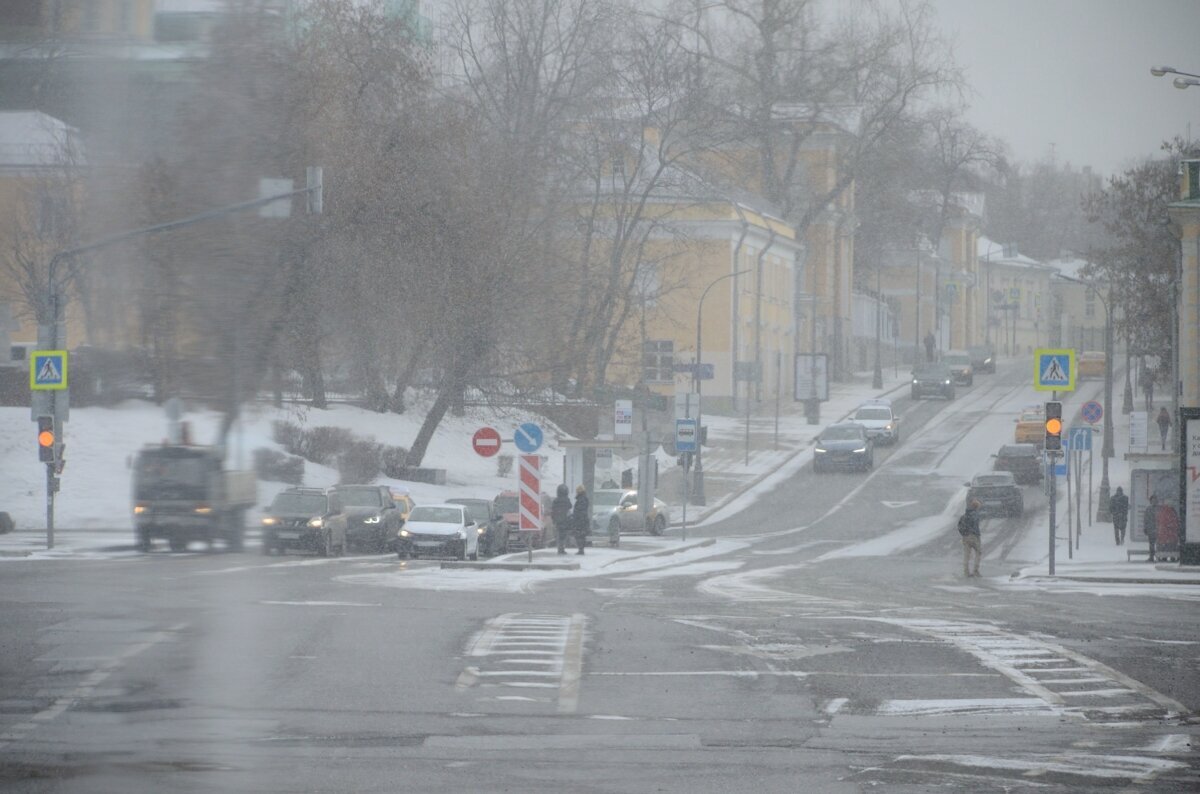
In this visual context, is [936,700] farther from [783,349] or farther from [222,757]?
[783,349]

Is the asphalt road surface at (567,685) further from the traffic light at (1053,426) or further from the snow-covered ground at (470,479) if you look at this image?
the traffic light at (1053,426)

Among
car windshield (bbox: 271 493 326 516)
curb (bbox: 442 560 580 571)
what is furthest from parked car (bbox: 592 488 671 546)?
car windshield (bbox: 271 493 326 516)

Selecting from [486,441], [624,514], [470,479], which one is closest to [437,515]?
[486,441]

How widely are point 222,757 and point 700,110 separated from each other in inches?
1850

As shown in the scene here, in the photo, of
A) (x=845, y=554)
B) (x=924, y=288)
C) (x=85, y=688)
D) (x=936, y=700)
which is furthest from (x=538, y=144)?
(x=924, y=288)

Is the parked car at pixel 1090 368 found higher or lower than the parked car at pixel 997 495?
higher

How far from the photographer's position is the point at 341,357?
12.9 ft

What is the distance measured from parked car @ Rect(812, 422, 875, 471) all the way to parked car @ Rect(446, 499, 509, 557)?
1960 cm

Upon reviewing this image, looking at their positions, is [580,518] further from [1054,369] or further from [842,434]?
[842,434]

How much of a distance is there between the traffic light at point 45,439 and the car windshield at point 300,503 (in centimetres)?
55

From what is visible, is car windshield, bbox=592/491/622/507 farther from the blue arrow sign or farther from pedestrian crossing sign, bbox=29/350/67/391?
pedestrian crossing sign, bbox=29/350/67/391

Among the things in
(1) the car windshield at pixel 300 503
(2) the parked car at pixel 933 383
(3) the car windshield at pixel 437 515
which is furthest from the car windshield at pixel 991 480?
(1) the car windshield at pixel 300 503

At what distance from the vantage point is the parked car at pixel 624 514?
3919 cm

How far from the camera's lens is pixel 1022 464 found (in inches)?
1916
